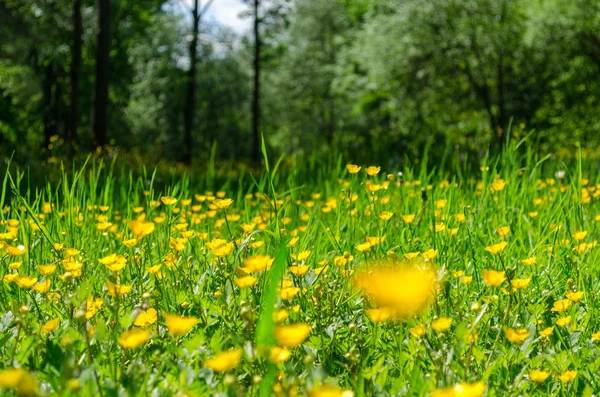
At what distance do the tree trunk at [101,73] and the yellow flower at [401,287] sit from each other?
9315mm

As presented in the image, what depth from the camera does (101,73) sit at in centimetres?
1091

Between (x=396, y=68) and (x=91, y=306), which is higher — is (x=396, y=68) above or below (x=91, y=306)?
above

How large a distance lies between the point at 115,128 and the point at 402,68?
15.5 metres

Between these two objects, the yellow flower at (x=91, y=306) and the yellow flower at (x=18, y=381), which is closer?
the yellow flower at (x=18, y=381)

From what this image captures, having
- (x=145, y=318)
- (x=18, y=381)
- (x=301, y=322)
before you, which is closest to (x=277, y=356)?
(x=18, y=381)

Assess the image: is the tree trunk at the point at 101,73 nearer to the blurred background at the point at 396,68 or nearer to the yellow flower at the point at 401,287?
the blurred background at the point at 396,68

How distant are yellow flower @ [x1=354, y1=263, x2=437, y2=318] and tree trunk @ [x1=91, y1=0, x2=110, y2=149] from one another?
932cm

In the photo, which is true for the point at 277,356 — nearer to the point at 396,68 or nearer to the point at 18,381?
the point at 18,381

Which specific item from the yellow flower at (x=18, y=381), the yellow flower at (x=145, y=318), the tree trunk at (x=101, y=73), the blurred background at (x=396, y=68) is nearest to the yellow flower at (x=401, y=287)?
the yellow flower at (x=145, y=318)

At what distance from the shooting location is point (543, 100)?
1698 centimetres

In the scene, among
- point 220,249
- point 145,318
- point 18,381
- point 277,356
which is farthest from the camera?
point 220,249

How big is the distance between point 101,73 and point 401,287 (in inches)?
406

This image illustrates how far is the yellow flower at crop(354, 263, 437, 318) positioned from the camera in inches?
63.7

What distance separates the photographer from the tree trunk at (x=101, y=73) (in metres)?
10.5
